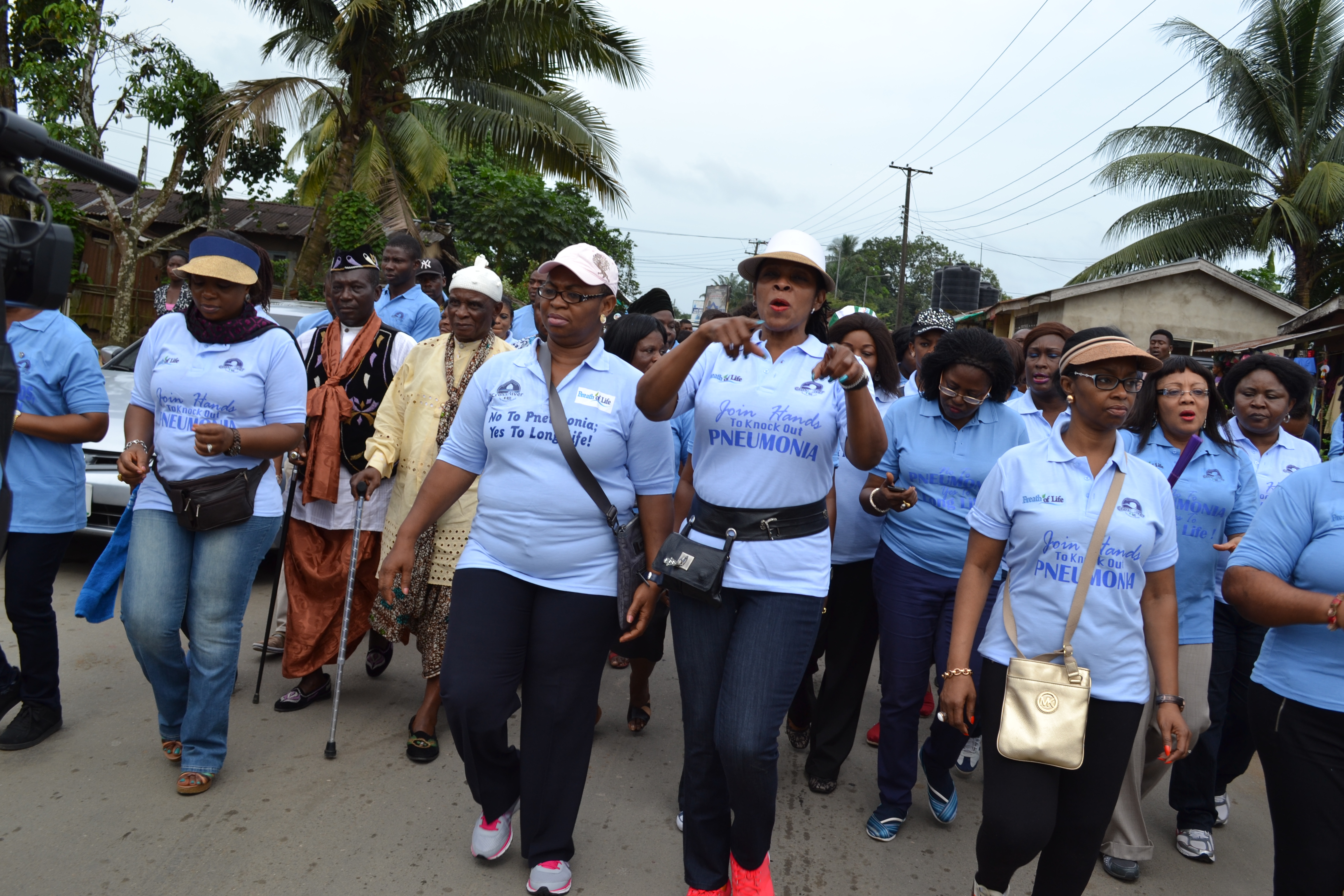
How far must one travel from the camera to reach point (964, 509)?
4.19m

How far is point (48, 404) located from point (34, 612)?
0.89m

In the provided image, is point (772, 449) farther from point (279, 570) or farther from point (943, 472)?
point (279, 570)

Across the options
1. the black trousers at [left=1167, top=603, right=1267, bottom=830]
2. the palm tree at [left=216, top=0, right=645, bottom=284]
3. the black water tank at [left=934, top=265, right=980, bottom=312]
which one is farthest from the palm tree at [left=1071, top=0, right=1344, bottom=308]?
the black trousers at [left=1167, top=603, right=1267, bottom=830]

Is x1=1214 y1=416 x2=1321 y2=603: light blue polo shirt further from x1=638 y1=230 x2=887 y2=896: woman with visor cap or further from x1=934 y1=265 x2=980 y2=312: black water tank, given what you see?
x1=934 y1=265 x2=980 y2=312: black water tank

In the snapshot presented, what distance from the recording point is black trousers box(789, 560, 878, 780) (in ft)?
15.1

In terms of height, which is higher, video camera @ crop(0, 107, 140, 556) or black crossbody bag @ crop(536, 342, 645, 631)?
video camera @ crop(0, 107, 140, 556)

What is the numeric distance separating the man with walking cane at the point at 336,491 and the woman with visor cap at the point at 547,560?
1.60m

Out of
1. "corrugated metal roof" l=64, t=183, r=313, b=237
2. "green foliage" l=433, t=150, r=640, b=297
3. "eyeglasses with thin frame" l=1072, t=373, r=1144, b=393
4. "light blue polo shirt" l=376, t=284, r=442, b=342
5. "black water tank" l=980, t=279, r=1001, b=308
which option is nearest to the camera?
"eyeglasses with thin frame" l=1072, t=373, r=1144, b=393

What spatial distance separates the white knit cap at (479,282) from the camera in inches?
190

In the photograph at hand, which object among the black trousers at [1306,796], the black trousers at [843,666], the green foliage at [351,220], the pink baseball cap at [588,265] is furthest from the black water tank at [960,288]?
the black trousers at [1306,796]

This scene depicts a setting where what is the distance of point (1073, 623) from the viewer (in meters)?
2.96

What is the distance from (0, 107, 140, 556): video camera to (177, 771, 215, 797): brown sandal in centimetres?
213

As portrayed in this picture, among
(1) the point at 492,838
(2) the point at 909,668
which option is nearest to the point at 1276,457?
(2) the point at 909,668

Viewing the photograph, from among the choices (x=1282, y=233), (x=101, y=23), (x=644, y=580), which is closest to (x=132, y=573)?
(x=644, y=580)
